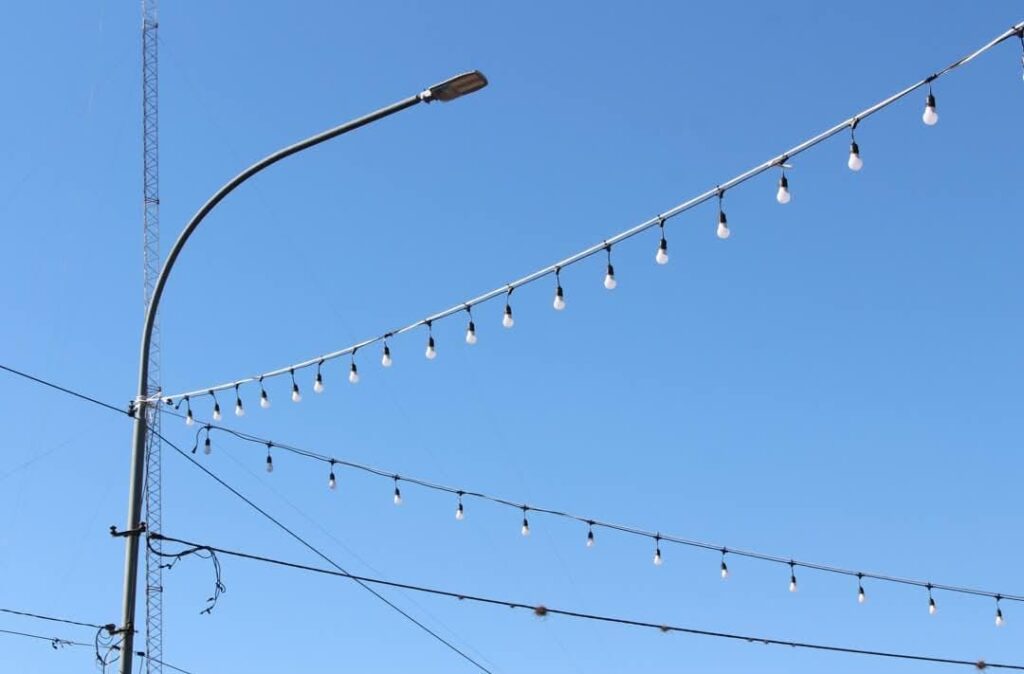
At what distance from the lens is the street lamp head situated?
18422 millimetres

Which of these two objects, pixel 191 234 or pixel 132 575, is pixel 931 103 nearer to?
pixel 191 234

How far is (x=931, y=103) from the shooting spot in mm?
16297

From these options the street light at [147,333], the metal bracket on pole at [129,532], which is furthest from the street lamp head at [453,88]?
the metal bracket on pole at [129,532]

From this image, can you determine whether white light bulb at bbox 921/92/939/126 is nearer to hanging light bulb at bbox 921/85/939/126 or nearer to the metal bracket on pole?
hanging light bulb at bbox 921/85/939/126

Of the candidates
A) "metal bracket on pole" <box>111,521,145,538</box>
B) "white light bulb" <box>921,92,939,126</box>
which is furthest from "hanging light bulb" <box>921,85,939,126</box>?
"metal bracket on pole" <box>111,521,145,538</box>

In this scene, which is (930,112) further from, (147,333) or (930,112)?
(147,333)

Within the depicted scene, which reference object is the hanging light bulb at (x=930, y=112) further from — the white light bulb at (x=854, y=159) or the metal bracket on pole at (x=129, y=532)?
the metal bracket on pole at (x=129, y=532)

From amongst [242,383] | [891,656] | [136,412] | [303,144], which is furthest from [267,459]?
[891,656]

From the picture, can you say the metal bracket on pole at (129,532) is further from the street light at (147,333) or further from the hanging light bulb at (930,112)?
the hanging light bulb at (930,112)

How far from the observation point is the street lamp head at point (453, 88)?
18422 millimetres

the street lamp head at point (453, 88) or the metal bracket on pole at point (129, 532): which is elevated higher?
the street lamp head at point (453, 88)

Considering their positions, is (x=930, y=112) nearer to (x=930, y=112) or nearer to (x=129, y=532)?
(x=930, y=112)

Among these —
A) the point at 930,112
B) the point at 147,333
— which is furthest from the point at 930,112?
the point at 147,333

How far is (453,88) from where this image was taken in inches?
730
